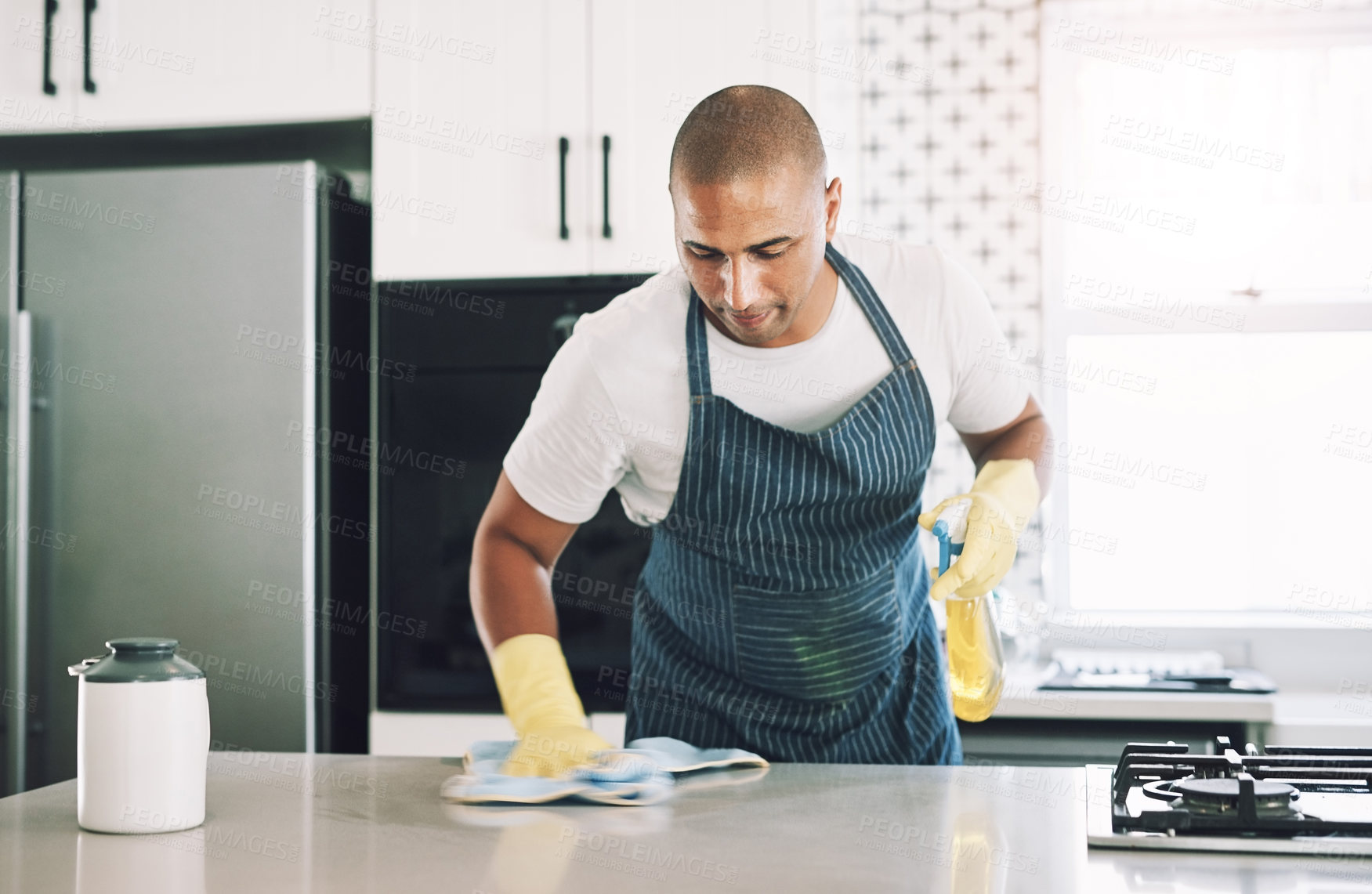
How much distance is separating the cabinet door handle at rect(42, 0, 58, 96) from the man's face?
1652 mm

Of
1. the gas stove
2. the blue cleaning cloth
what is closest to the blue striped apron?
the blue cleaning cloth

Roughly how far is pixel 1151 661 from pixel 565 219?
1.46 meters

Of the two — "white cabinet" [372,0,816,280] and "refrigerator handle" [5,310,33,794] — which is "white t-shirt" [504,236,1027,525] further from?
"refrigerator handle" [5,310,33,794]

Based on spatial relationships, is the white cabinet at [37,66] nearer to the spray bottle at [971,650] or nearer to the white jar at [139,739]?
the white jar at [139,739]

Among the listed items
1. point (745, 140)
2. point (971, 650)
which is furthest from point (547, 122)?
point (971, 650)

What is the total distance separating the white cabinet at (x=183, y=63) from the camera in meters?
2.33

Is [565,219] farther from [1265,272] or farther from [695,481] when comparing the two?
[1265,272]

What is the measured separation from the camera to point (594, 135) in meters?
2.29

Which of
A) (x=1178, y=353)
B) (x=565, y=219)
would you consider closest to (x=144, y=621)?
(x=565, y=219)

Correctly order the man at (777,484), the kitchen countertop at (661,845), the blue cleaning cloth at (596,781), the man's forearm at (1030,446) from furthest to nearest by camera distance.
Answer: the man's forearm at (1030,446), the man at (777,484), the blue cleaning cloth at (596,781), the kitchen countertop at (661,845)

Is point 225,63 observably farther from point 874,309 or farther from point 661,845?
point 661,845

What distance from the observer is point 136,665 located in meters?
0.97

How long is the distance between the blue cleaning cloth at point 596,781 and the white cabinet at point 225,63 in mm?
1589

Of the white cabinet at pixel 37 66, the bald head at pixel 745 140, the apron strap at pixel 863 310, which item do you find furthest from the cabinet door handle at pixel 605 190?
the white cabinet at pixel 37 66
